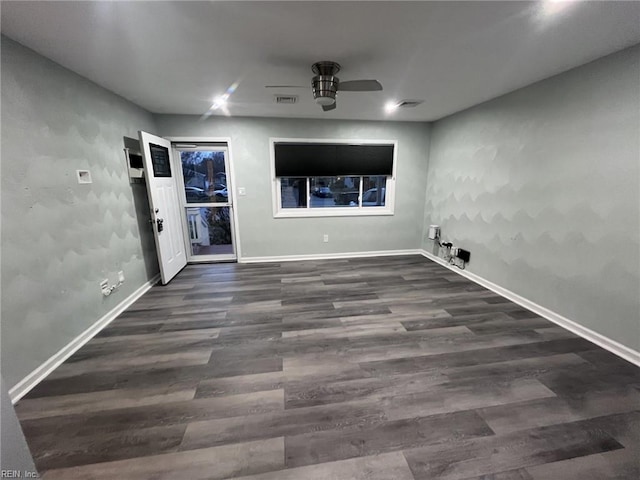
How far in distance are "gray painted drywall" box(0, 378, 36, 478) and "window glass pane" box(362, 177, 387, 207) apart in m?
4.43

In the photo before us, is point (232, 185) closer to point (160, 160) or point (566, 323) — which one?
point (160, 160)

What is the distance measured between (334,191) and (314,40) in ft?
9.40

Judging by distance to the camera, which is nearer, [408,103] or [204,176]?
[408,103]

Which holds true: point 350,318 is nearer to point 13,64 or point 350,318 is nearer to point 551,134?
point 551,134

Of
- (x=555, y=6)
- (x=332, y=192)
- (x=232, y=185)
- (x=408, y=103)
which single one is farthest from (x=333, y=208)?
(x=555, y=6)

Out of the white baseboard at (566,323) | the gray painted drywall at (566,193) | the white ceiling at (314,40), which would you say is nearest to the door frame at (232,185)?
the white ceiling at (314,40)

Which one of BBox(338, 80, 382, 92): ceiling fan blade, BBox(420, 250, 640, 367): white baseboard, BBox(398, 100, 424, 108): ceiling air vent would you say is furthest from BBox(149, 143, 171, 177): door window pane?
BBox(420, 250, 640, 367): white baseboard

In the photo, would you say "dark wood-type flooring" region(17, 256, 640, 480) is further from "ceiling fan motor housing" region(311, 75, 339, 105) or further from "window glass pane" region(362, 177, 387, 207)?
"window glass pane" region(362, 177, 387, 207)

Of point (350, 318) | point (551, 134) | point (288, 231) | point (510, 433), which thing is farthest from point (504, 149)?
point (288, 231)

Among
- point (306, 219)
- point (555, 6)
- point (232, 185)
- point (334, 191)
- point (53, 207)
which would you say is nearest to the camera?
point (555, 6)

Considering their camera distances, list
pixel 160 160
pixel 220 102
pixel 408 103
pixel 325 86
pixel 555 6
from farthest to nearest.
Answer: pixel 160 160 < pixel 408 103 < pixel 220 102 < pixel 325 86 < pixel 555 6

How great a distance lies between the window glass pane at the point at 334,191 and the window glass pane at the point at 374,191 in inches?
5.2

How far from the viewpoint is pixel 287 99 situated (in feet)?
10.0

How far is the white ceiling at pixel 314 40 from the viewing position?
1.47m
